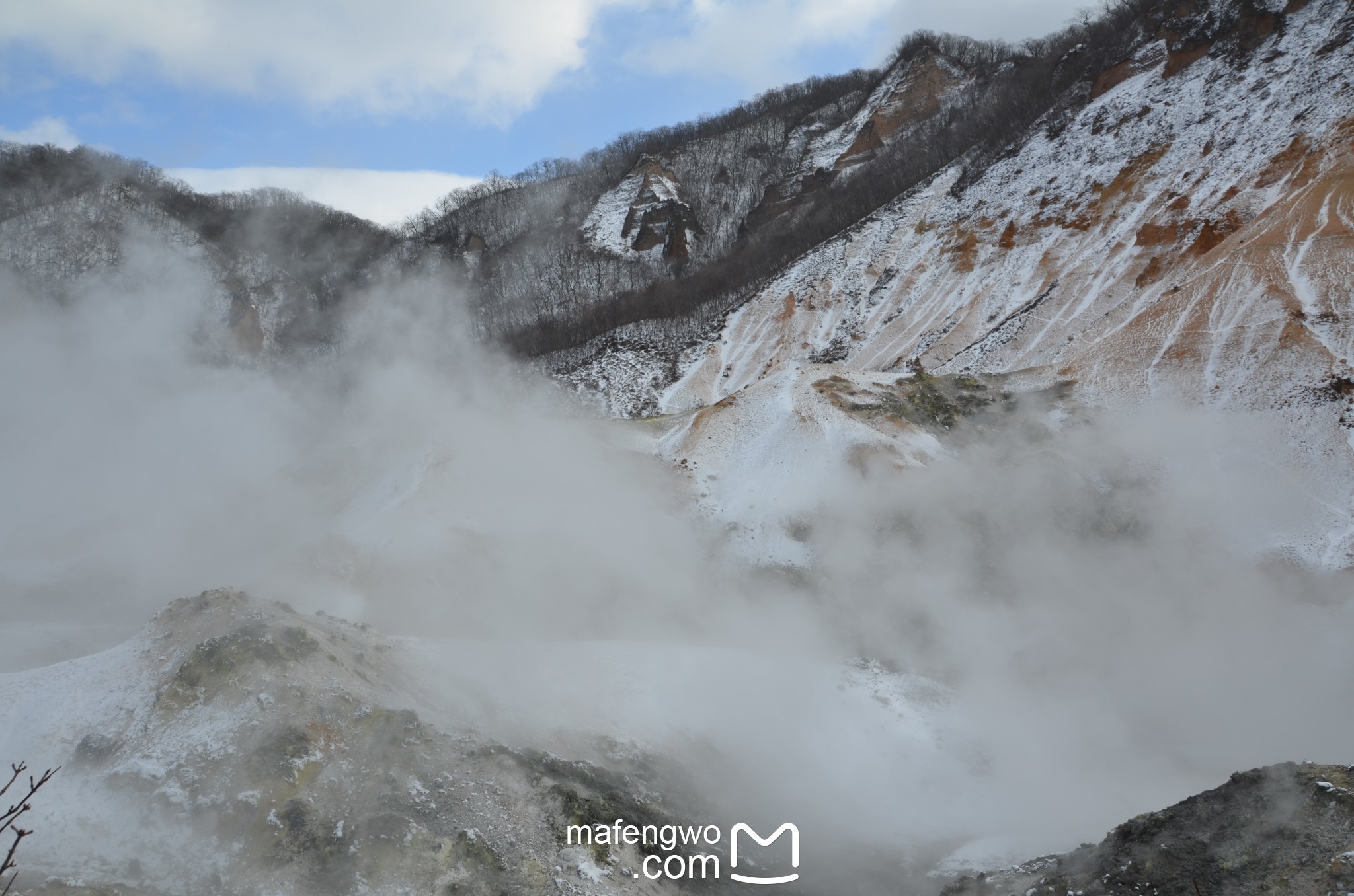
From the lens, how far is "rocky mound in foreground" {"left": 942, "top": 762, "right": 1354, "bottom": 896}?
5.47 metres

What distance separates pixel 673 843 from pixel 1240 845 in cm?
504

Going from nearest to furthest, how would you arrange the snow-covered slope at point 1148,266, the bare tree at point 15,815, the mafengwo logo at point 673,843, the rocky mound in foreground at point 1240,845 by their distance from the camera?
the bare tree at point 15,815 < the rocky mound in foreground at point 1240,845 < the mafengwo logo at point 673,843 < the snow-covered slope at point 1148,266

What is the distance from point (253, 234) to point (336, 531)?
5133cm

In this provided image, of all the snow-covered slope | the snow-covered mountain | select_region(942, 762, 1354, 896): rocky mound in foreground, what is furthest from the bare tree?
the snow-covered slope

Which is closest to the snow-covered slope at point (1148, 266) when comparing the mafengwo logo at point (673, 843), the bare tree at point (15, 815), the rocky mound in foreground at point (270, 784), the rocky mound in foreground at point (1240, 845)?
the rocky mound in foreground at point (1240, 845)

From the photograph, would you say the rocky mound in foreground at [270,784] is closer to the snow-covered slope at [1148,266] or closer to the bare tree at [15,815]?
the bare tree at [15,815]

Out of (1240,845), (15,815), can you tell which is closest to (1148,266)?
(1240,845)

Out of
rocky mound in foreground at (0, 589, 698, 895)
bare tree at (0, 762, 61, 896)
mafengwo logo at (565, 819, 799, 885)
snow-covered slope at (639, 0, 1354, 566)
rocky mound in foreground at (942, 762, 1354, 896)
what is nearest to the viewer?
bare tree at (0, 762, 61, 896)

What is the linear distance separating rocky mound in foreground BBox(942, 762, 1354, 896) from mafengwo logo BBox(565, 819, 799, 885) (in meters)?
2.77

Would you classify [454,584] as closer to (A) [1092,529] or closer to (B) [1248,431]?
(A) [1092,529]

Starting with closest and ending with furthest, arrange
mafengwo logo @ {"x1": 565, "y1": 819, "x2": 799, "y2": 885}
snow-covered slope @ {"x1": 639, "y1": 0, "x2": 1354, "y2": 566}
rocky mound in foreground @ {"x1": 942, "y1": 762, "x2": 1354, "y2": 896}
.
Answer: rocky mound in foreground @ {"x1": 942, "y1": 762, "x2": 1354, "y2": 896}, mafengwo logo @ {"x1": 565, "y1": 819, "x2": 799, "y2": 885}, snow-covered slope @ {"x1": 639, "y1": 0, "x2": 1354, "y2": 566}

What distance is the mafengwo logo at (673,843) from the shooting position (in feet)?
24.3

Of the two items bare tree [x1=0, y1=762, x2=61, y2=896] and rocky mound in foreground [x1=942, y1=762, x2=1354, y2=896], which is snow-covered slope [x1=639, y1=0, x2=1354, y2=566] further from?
bare tree [x1=0, y1=762, x2=61, y2=896]

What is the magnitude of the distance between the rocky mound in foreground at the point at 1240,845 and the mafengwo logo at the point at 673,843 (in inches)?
109
